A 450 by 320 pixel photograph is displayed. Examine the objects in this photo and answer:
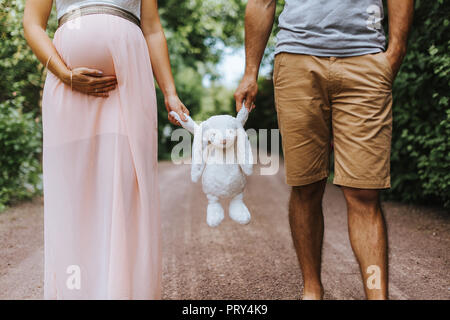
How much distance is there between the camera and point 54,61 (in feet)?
6.99

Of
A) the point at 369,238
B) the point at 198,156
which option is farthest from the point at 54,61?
the point at 369,238

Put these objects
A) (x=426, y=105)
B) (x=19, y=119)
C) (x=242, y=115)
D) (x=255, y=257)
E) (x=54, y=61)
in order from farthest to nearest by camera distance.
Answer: (x=19, y=119), (x=426, y=105), (x=255, y=257), (x=242, y=115), (x=54, y=61)

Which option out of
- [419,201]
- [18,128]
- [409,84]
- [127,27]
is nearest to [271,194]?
[419,201]

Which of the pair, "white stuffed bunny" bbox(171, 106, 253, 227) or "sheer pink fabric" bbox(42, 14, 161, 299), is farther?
"white stuffed bunny" bbox(171, 106, 253, 227)

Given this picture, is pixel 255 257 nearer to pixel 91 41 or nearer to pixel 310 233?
pixel 310 233

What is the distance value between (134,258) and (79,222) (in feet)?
1.04

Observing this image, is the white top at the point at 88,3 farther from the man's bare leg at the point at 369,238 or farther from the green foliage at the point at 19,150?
the green foliage at the point at 19,150

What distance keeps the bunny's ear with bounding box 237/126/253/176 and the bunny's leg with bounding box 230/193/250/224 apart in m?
0.17

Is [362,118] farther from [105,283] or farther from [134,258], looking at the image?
[105,283]

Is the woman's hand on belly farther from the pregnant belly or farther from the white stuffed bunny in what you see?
the white stuffed bunny

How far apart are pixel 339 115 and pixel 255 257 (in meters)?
2.00

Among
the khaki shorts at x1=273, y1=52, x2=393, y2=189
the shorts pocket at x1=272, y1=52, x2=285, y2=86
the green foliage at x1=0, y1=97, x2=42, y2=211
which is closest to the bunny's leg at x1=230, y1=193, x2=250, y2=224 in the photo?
the khaki shorts at x1=273, y1=52, x2=393, y2=189

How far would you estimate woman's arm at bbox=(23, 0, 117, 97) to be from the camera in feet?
6.98

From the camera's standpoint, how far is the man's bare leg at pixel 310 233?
2643 mm
